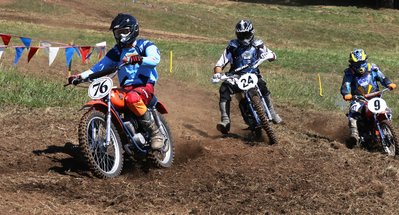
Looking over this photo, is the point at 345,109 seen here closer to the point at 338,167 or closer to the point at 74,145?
the point at 338,167

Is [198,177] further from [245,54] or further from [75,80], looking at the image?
[245,54]

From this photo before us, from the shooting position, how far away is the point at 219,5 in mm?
49031

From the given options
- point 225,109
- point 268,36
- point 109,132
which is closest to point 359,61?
point 225,109

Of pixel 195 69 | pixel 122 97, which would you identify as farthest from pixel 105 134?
pixel 195 69

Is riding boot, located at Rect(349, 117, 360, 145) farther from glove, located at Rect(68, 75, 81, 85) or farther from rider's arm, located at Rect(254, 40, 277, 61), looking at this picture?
glove, located at Rect(68, 75, 81, 85)

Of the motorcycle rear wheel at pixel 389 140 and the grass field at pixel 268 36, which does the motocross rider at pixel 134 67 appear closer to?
the grass field at pixel 268 36

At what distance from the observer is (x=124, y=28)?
6.65 meters

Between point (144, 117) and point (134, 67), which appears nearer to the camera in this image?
point (144, 117)

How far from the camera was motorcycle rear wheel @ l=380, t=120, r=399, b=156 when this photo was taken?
9242mm

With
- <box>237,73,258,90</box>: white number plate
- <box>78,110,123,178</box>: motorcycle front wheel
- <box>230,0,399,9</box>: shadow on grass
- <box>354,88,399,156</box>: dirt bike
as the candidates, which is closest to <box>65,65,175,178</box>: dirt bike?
<box>78,110,123,178</box>: motorcycle front wheel

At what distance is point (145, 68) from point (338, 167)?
9.40ft

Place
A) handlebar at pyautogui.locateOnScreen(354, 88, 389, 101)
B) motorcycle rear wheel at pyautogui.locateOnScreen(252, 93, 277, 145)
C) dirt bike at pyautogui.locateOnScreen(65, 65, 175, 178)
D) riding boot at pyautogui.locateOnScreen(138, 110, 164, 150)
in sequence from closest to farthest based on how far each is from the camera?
dirt bike at pyautogui.locateOnScreen(65, 65, 175, 178), riding boot at pyautogui.locateOnScreen(138, 110, 164, 150), motorcycle rear wheel at pyautogui.locateOnScreen(252, 93, 277, 145), handlebar at pyautogui.locateOnScreen(354, 88, 389, 101)

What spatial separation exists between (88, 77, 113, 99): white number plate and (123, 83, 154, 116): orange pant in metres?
0.37

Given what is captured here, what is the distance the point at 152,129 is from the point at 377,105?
14.4 feet
